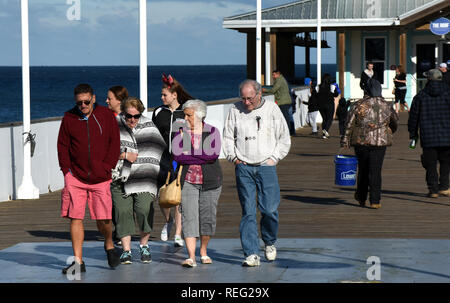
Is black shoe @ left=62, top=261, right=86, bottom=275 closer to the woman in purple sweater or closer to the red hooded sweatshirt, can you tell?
the red hooded sweatshirt

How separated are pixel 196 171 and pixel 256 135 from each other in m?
0.62

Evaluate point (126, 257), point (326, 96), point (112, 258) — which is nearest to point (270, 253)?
point (126, 257)

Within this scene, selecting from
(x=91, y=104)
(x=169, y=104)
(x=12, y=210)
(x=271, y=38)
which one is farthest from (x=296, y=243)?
(x=271, y=38)

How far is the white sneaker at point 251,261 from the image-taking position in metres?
8.81

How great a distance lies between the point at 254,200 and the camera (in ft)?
29.6

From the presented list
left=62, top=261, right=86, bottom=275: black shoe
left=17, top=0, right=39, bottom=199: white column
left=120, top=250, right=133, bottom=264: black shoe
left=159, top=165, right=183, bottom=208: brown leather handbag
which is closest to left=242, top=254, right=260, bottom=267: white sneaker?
left=159, top=165, right=183, bottom=208: brown leather handbag

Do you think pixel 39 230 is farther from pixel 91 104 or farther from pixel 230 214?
pixel 91 104

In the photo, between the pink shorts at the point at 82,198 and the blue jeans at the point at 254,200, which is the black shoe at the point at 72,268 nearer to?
the pink shorts at the point at 82,198

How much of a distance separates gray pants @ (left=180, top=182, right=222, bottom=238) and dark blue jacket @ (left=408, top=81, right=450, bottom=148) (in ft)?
17.4

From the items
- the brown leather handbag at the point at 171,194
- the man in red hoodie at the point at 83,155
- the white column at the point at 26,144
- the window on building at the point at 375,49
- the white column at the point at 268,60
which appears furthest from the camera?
the window on building at the point at 375,49

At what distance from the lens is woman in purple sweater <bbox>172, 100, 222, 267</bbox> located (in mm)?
8836

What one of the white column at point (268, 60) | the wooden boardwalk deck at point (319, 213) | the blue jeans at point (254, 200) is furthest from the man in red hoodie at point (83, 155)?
the white column at point (268, 60)

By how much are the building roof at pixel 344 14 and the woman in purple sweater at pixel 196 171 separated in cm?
2760
